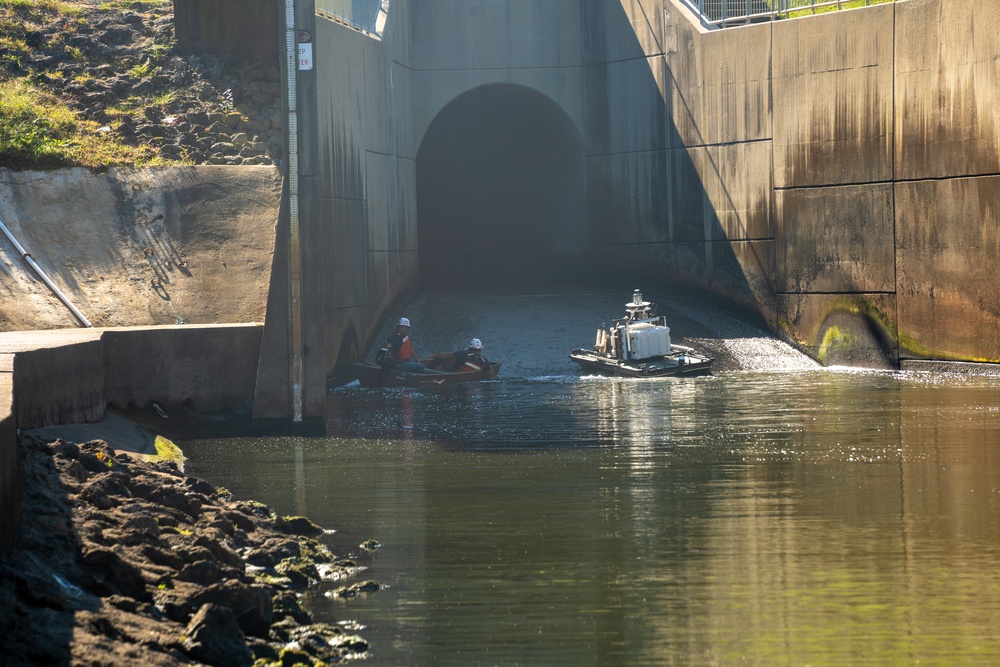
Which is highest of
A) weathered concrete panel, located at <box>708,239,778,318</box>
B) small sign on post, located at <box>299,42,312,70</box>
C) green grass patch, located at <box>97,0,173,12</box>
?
green grass patch, located at <box>97,0,173,12</box>

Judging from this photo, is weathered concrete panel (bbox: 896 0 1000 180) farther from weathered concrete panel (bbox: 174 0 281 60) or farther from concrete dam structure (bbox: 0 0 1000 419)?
weathered concrete panel (bbox: 174 0 281 60)

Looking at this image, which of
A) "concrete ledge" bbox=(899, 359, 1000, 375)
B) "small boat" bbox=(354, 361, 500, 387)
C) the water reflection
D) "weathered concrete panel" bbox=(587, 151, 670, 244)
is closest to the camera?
the water reflection

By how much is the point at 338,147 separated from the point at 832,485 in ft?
45.6

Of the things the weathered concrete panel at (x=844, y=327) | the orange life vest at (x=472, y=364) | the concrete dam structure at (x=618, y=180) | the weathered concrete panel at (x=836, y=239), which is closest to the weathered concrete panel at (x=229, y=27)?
the concrete dam structure at (x=618, y=180)

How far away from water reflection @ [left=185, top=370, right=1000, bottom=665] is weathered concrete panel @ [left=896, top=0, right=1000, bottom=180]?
5.16 m

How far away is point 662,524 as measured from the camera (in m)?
11.3

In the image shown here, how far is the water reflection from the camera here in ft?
26.5

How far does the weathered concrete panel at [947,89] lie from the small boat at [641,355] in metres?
5.40

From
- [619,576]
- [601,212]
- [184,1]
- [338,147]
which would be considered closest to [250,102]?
[338,147]

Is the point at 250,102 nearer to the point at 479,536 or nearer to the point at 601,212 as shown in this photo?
the point at 601,212

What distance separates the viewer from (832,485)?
42.9ft

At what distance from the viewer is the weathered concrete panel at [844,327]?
82.4ft

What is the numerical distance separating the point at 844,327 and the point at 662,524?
15798 millimetres

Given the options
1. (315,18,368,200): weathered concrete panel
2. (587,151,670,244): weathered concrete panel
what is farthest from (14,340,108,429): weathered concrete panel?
(587,151,670,244): weathered concrete panel
